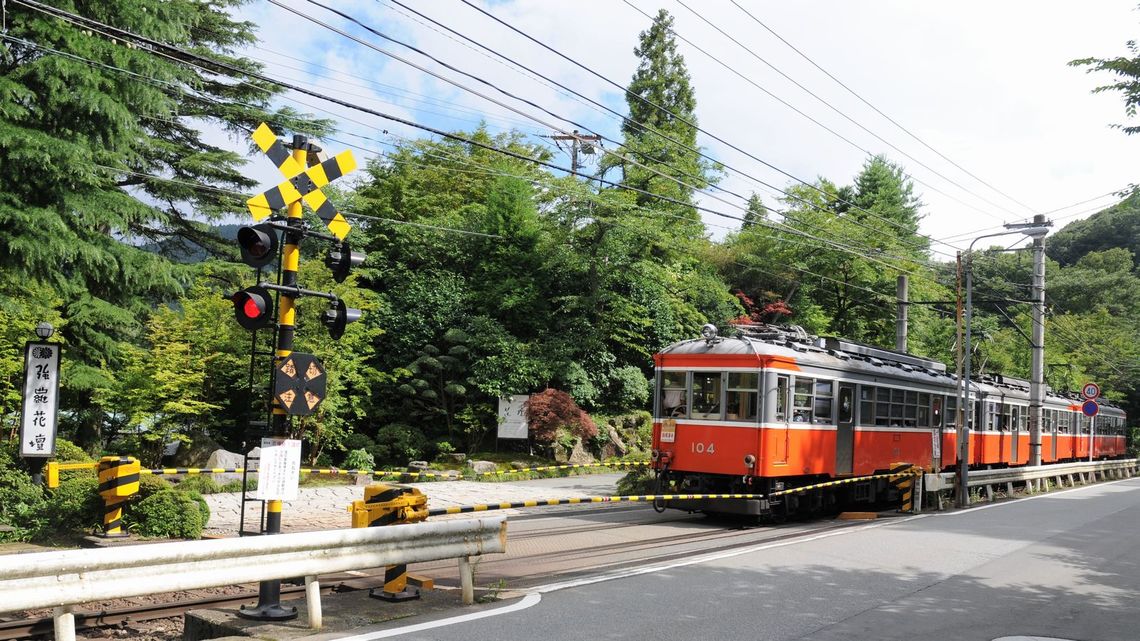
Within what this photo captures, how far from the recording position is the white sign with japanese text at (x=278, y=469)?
24.1ft

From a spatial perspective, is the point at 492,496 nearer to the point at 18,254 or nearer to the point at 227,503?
the point at 227,503

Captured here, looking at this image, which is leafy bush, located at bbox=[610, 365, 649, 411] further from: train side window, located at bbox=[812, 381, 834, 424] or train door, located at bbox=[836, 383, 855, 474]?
train side window, located at bbox=[812, 381, 834, 424]

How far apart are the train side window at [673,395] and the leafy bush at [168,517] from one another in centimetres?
768

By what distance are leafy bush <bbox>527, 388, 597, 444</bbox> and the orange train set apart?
31.9ft

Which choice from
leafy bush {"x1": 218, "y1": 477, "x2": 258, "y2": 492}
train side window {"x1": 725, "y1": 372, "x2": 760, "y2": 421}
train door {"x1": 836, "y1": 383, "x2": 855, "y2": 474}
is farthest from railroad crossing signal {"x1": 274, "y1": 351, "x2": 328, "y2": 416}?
train door {"x1": 836, "y1": 383, "x2": 855, "y2": 474}

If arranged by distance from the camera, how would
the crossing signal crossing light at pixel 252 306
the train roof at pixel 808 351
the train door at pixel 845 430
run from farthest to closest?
the train door at pixel 845 430 → the train roof at pixel 808 351 → the crossing signal crossing light at pixel 252 306

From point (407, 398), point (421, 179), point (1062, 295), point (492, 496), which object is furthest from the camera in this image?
point (1062, 295)

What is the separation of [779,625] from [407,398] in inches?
883

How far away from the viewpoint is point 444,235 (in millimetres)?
31141

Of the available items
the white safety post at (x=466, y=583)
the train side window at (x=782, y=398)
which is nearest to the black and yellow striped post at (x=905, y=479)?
the train side window at (x=782, y=398)

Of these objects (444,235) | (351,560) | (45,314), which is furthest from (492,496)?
(444,235)

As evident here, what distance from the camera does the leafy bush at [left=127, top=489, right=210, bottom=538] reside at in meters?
12.1

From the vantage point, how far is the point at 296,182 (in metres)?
7.74

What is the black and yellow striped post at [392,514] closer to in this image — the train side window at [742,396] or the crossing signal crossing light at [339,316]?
the crossing signal crossing light at [339,316]
